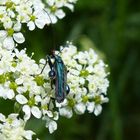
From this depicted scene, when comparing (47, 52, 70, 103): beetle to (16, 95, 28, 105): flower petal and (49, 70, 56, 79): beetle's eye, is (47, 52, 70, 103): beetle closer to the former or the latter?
(49, 70, 56, 79): beetle's eye

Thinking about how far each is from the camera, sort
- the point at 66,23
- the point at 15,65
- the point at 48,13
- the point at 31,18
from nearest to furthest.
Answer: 1. the point at 15,65
2. the point at 31,18
3. the point at 48,13
4. the point at 66,23

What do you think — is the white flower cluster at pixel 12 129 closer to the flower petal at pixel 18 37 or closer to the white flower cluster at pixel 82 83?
the white flower cluster at pixel 82 83

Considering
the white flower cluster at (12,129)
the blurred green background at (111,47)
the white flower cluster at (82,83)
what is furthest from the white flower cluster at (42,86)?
the blurred green background at (111,47)

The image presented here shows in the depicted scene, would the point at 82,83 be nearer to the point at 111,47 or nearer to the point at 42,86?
the point at 42,86

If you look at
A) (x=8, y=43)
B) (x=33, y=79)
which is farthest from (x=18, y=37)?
(x=33, y=79)

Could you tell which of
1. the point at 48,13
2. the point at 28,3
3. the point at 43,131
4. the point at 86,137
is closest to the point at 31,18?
the point at 28,3

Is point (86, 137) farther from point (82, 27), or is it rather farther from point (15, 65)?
point (15, 65)
